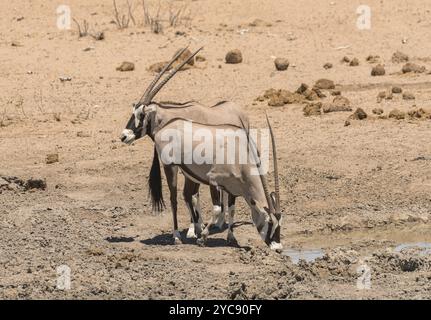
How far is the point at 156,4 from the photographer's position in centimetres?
2350

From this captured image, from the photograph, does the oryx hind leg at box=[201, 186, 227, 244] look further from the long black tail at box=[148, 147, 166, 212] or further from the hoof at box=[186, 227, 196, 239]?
the long black tail at box=[148, 147, 166, 212]

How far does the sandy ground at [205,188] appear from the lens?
10547 mm

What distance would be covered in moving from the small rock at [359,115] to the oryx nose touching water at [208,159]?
417 cm

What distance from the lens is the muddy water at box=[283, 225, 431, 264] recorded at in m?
11.6

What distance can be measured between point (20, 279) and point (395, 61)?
10.8 meters

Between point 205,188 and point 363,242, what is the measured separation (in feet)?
8.62

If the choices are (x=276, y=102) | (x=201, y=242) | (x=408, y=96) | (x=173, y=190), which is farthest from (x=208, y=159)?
(x=408, y=96)

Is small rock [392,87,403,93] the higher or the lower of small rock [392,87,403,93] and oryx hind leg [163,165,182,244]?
the higher

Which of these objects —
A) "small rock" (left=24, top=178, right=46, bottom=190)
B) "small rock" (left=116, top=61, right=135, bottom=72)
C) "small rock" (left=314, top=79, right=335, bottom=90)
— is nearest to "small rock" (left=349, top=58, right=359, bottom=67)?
"small rock" (left=314, top=79, right=335, bottom=90)

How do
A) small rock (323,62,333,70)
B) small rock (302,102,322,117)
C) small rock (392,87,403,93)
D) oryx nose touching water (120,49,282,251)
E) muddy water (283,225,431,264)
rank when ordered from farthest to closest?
small rock (323,62,333,70) → small rock (392,87,403,93) → small rock (302,102,322,117) → muddy water (283,225,431,264) → oryx nose touching water (120,49,282,251)

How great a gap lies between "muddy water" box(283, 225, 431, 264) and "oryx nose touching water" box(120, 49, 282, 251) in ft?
1.71

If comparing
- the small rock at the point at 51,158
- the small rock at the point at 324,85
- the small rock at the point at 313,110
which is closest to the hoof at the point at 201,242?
the small rock at the point at 51,158

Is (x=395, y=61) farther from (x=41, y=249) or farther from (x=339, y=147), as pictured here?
(x=41, y=249)

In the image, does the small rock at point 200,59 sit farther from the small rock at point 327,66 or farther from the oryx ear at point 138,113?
the oryx ear at point 138,113
